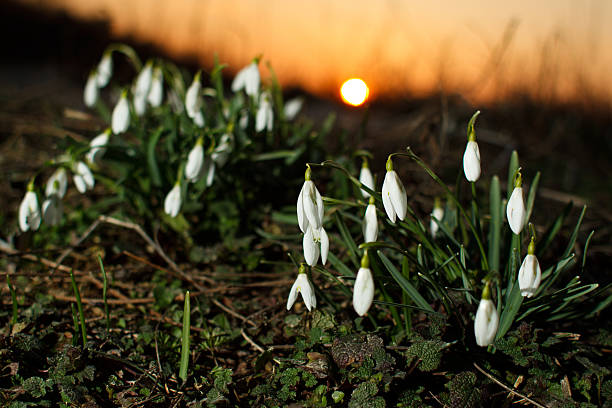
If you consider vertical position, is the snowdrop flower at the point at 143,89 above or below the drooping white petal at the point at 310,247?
above

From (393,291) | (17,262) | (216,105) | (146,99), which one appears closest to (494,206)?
(393,291)

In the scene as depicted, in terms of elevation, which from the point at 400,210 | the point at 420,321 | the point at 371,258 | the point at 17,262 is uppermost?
the point at 400,210

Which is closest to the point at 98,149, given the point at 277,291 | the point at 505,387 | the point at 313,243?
the point at 277,291

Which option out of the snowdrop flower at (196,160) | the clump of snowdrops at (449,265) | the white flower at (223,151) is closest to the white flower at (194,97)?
the white flower at (223,151)

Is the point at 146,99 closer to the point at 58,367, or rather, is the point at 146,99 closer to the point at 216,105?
→ the point at 216,105

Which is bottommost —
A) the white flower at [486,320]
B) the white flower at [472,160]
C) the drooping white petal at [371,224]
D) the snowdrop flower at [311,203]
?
the white flower at [486,320]

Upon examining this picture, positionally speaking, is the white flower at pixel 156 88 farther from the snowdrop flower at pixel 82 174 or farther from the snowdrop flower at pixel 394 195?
the snowdrop flower at pixel 394 195

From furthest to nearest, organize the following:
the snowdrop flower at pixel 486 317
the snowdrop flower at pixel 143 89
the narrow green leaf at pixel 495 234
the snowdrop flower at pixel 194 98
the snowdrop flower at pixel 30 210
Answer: the snowdrop flower at pixel 143 89
the snowdrop flower at pixel 194 98
the snowdrop flower at pixel 30 210
the narrow green leaf at pixel 495 234
the snowdrop flower at pixel 486 317

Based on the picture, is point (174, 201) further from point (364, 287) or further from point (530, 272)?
point (530, 272)

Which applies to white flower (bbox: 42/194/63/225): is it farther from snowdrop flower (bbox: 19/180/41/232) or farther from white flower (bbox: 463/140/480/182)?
white flower (bbox: 463/140/480/182)
